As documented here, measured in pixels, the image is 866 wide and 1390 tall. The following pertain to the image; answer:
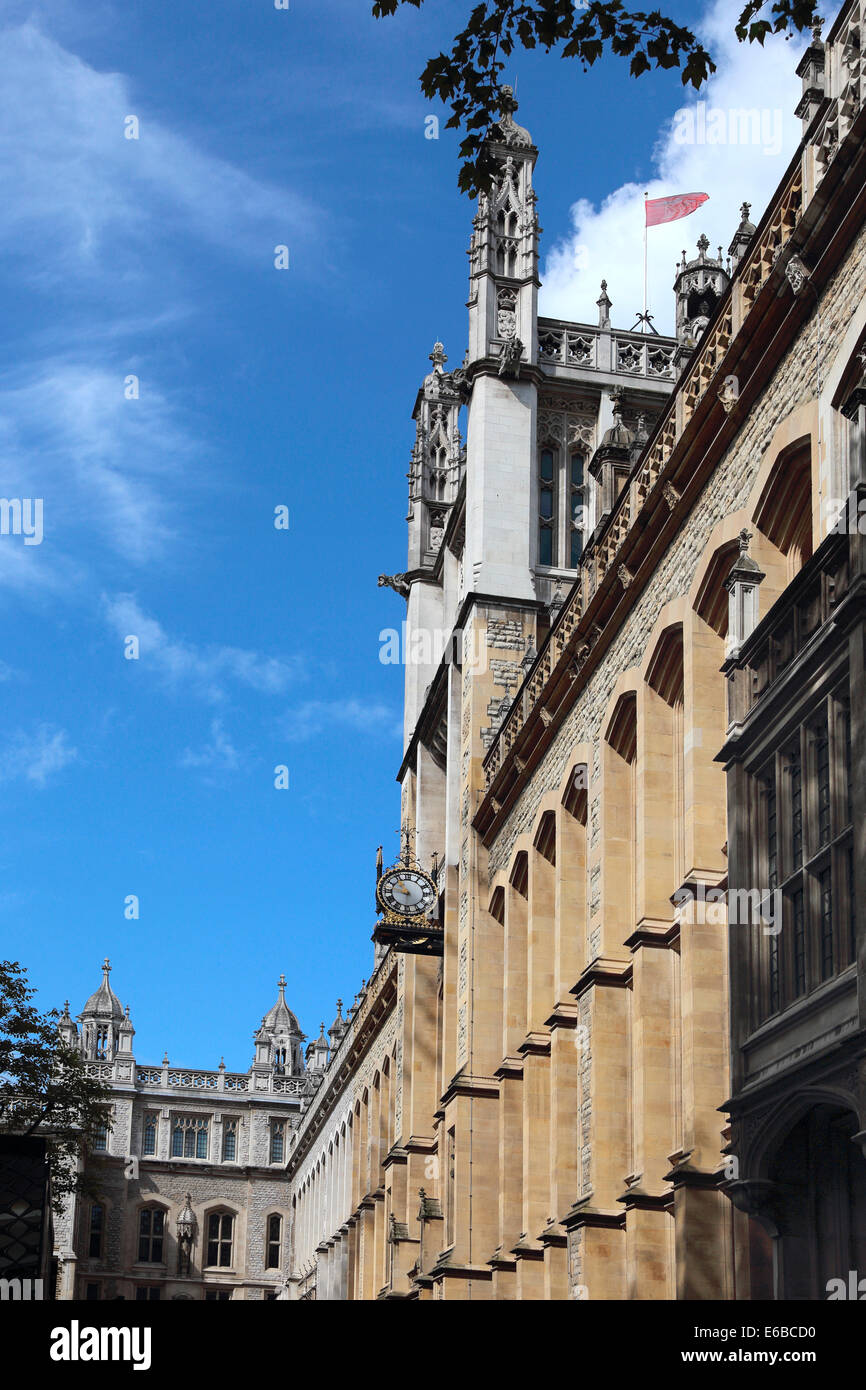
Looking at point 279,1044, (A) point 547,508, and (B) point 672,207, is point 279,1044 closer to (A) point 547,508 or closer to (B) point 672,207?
(A) point 547,508

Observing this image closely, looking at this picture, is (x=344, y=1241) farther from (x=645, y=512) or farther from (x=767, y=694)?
(x=767, y=694)

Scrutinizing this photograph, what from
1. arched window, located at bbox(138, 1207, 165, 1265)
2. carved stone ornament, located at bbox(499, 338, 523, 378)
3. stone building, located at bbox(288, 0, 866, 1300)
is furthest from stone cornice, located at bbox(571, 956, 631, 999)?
arched window, located at bbox(138, 1207, 165, 1265)

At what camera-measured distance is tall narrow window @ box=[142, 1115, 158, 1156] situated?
8094 cm

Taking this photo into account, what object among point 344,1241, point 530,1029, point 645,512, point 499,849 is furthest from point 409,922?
point 344,1241

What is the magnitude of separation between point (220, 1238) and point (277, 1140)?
198 inches

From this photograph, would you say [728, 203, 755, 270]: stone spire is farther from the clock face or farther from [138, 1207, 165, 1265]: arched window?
[138, 1207, 165, 1265]: arched window

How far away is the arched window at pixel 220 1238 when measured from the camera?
263 ft

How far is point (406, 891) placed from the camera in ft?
119

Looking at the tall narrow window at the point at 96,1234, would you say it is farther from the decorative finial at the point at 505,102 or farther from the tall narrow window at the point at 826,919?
the decorative finial at the point at 505,102

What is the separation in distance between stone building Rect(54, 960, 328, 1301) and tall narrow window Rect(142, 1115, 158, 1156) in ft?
0.15

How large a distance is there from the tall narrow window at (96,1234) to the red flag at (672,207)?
5658cm
